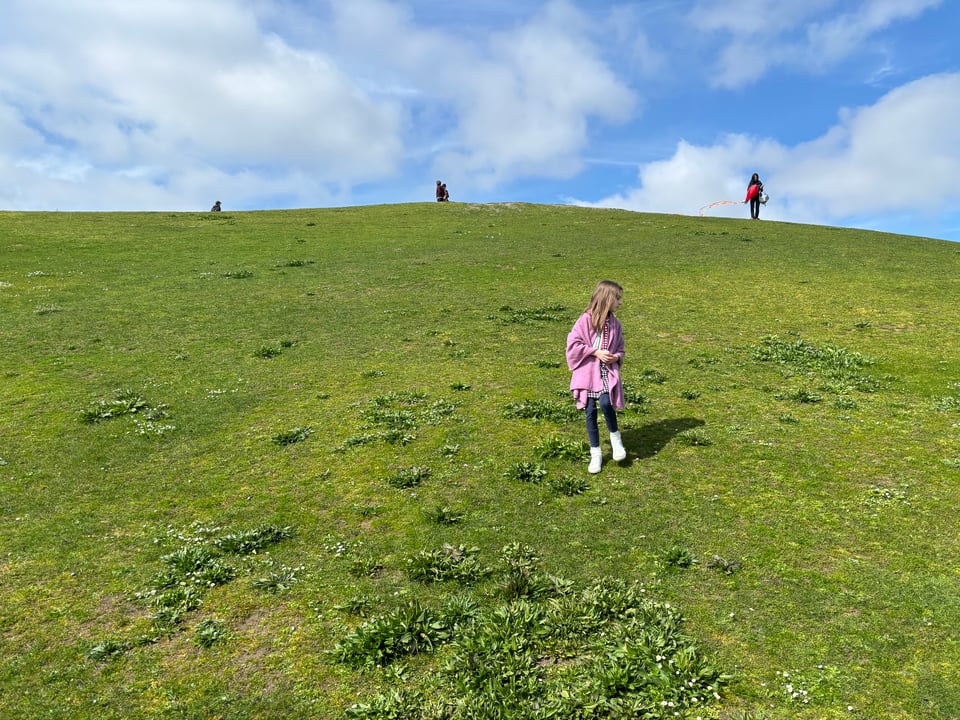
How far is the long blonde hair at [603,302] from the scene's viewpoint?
10.7 m

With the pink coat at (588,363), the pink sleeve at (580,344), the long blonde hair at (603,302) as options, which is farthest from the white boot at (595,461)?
the long blonde hair at (603,302)

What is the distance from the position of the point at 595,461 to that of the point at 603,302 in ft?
9.87

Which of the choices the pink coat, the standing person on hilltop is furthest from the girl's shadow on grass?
the standing person on hilltop

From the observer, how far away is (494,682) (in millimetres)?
5863

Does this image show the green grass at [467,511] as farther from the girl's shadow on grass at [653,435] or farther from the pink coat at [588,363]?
the pink coat at [588,363]

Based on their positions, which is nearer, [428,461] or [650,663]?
[650,663]

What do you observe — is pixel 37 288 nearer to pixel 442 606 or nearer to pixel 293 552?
pixel 293 552

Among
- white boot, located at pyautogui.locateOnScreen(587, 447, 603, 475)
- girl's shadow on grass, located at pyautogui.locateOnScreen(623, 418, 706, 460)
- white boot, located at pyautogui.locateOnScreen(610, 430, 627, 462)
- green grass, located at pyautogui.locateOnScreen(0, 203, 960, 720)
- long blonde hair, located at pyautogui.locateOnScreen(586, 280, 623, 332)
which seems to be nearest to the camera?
green grass, located at pyautogui.locateOnScreen(0, 203, 960, 720)

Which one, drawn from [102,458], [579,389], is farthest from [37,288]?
[579,389]

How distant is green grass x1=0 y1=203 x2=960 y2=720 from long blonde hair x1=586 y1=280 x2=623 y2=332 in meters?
2.64

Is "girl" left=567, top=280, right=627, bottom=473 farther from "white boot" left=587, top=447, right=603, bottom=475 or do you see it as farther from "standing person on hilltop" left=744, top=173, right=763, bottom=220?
"standing person on hilltop" left=744, top=173, right=763, bottom=220

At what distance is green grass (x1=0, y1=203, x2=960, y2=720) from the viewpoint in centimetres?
611

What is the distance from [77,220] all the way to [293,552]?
49660mm

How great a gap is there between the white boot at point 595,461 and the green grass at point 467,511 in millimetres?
257
